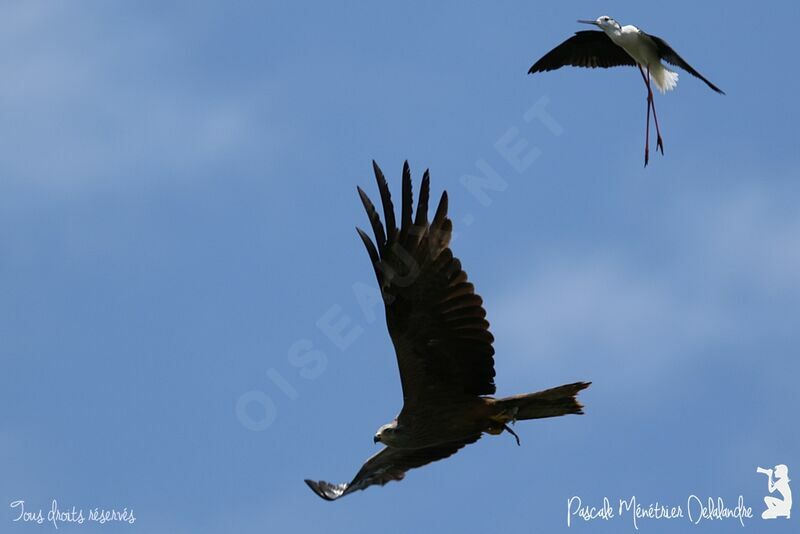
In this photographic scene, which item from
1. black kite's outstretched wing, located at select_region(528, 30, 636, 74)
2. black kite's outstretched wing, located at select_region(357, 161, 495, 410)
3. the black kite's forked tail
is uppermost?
black kite's outstretched wing, located at select_region(528, 30, 636, 74)

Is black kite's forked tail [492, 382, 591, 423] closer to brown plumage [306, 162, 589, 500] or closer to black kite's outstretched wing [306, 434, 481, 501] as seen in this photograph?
brown plumage [306, 162, 589, 500]

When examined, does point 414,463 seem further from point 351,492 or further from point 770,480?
point 770,480

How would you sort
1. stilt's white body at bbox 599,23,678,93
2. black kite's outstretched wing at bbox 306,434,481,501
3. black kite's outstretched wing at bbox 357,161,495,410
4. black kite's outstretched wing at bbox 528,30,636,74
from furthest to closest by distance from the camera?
1. black kite's outstretched wing at bbox 528,30,636,74
2. stilt's white body at bbox 599,23,678,93
3. black kite's outstretched wing at bbox 306,434,481,501
4. black kite's outstretched wing at bbox 357,161,495,410

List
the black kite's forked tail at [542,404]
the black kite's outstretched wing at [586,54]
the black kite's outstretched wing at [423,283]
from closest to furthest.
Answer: the black kite's outstretched wing at [423,283] → the black kite's forked tail at [542,404] → the black kite's outstretched wing at [586,54]

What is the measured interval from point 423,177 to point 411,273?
3.13 feet

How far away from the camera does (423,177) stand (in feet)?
42.0

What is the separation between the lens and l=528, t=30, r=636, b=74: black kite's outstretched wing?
1898 centimetres

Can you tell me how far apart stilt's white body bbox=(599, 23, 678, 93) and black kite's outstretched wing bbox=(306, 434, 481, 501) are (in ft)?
20.5

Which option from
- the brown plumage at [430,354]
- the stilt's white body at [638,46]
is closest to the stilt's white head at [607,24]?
the stilt's white body at [638,46]

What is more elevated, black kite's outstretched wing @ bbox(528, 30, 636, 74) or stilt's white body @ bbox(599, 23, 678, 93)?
black kite's outstretched wing @ bbox(528, 30, 636, 74)

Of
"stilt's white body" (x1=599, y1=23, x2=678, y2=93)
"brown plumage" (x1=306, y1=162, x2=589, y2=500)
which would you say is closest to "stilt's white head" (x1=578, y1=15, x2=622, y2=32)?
"stilt's white body" (x1=599, y1=23, x2=678, y2=93)

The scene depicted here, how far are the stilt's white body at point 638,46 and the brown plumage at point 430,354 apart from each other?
5.48 meters

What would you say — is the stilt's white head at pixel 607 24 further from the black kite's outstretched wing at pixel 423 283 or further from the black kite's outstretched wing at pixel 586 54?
the black kite's outstretched wing at pixel 423 283

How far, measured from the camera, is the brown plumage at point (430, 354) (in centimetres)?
1284
